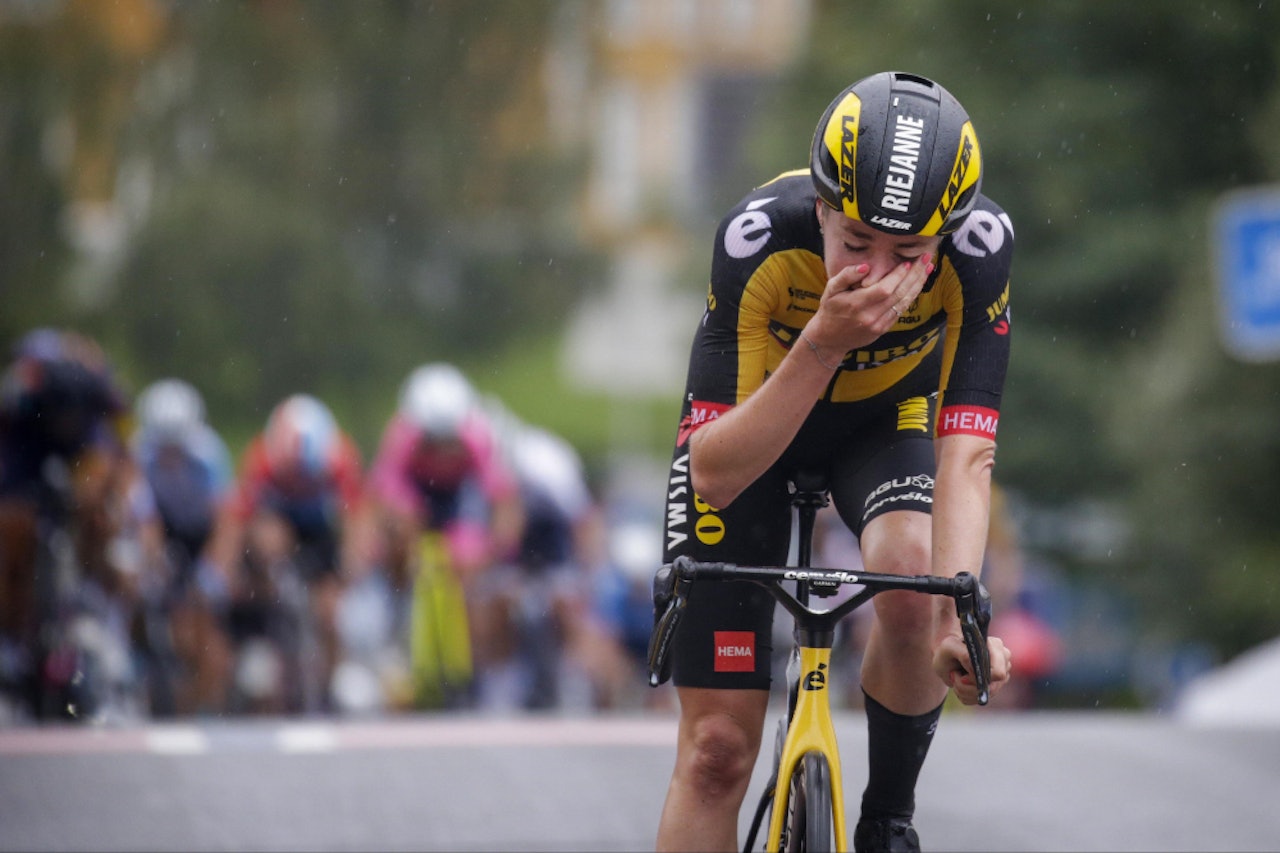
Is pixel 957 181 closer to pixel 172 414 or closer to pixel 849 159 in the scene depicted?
pixel 849 159

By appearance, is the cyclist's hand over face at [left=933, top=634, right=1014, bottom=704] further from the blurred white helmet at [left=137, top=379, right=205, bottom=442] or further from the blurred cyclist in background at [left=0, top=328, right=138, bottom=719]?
the blurred white helmet at [left=137, top=379, right=205, bottom=442]

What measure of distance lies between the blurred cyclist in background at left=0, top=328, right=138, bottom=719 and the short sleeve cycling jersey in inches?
244

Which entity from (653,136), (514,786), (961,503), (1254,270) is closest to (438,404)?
(514,786)

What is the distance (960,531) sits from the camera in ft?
12.5

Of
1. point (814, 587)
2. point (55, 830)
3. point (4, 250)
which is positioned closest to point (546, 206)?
point (4, 250)

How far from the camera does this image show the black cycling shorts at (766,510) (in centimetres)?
419

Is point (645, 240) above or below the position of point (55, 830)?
above

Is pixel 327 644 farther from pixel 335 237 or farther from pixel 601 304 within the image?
pixel 601 304

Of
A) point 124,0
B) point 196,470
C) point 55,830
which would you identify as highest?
point 124,0

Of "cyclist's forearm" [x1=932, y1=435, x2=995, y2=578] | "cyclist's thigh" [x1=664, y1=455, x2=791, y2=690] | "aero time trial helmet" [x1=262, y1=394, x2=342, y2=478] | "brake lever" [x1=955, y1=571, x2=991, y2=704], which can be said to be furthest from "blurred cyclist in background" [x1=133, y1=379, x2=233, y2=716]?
"brake lever" [x1=955, y1=571, x2=991, y2=704]

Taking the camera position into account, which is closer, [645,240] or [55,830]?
[55,830]

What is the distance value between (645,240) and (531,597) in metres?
37.3

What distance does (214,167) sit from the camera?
105 ft

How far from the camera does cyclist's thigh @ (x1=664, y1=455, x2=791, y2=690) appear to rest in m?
4.19
